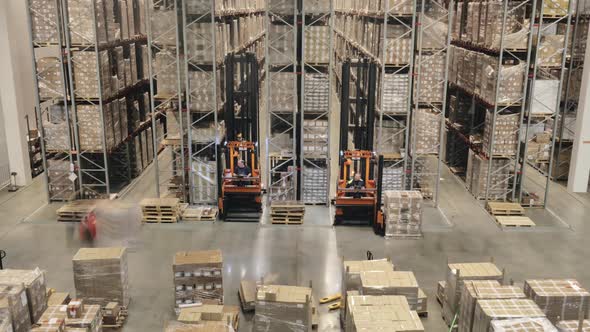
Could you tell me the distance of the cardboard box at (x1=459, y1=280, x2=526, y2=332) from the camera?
344 inches

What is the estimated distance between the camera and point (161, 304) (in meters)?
10.6

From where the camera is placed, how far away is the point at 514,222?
14500 millimetres

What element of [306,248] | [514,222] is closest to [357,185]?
[306,248]

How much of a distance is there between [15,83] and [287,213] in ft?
29.0

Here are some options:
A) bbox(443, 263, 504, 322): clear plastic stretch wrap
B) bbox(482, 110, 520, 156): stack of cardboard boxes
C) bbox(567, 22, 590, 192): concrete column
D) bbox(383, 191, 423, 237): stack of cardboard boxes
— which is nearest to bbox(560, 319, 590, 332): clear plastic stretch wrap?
bbox(443, 263, 504, 322): clear plastic stretch wrap

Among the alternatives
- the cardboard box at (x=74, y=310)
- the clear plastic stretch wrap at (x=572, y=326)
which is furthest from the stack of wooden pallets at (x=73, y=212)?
the clear plastic stretch wrap at (x=572, y=326)

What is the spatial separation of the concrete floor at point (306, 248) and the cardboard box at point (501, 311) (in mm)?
1756

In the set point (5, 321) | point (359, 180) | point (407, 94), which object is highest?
point (407, 94)

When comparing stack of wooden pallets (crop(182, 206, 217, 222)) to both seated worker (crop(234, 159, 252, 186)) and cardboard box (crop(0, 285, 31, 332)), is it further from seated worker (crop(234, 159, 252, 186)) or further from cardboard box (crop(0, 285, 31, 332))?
cardboard box (crop(0, 285, 31, 332))

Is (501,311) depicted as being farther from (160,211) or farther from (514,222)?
(160,211)

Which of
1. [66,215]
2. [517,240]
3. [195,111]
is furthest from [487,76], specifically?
[66,215]

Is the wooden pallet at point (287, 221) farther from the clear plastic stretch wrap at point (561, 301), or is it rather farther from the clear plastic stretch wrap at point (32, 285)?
the clear plastic stretch wrap at point (561, 301)

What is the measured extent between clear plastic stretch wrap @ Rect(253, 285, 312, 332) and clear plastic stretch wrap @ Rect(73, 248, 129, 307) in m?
2.65

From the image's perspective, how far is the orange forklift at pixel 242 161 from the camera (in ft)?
48.3
